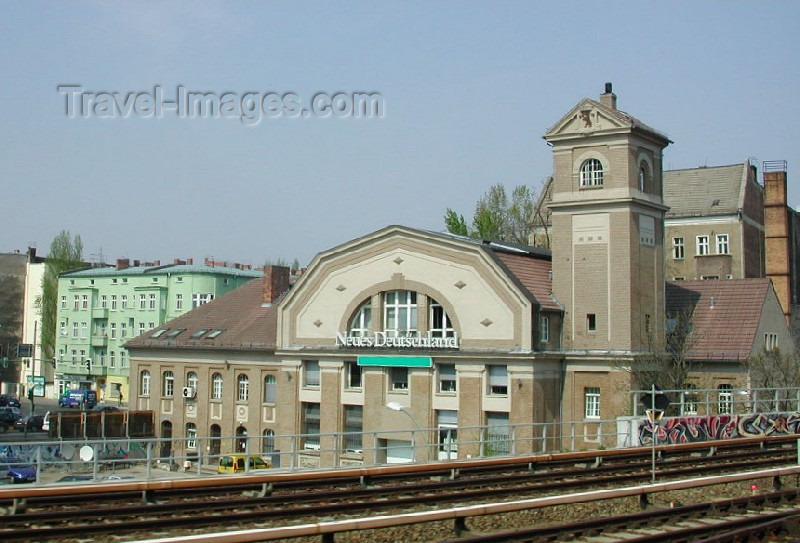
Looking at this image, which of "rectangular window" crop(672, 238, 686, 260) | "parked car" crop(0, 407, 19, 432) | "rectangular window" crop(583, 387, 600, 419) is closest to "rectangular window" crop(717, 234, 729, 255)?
"rectangular window" crop(672, 238, 686, 260)

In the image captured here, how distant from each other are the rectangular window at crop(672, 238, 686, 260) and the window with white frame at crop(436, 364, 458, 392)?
28747 millimetres

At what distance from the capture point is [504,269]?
44.4 m

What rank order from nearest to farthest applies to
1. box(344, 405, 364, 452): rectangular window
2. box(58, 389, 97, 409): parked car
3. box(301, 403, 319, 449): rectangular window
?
1. box(344, 405, 364, 452): rectangular window
2. box(301, 403, 319, 449): rectangular window
3. box(58, 389, 97, 409): parked car

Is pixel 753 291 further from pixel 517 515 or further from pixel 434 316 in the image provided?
pixel 517 515

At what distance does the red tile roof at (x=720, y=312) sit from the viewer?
145ft

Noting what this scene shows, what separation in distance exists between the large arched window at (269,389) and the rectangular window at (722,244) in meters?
31.7

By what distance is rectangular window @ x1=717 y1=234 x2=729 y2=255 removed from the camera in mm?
66562

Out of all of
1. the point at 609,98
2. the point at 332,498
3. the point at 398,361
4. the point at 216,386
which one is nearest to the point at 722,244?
the point at 609,98

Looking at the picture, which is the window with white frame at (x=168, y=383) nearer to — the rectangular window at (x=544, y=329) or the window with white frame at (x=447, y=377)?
the window with white frame at (x=447, y=377)

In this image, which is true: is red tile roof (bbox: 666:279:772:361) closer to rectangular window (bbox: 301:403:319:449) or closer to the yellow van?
rectangular window (bbox: 301:403:319:449)

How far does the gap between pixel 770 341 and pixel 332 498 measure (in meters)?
30.4

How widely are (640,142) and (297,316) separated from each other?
19.2m

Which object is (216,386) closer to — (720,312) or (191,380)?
(191,380)

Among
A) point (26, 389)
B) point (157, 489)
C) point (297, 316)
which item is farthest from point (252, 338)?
point (26, 389)
